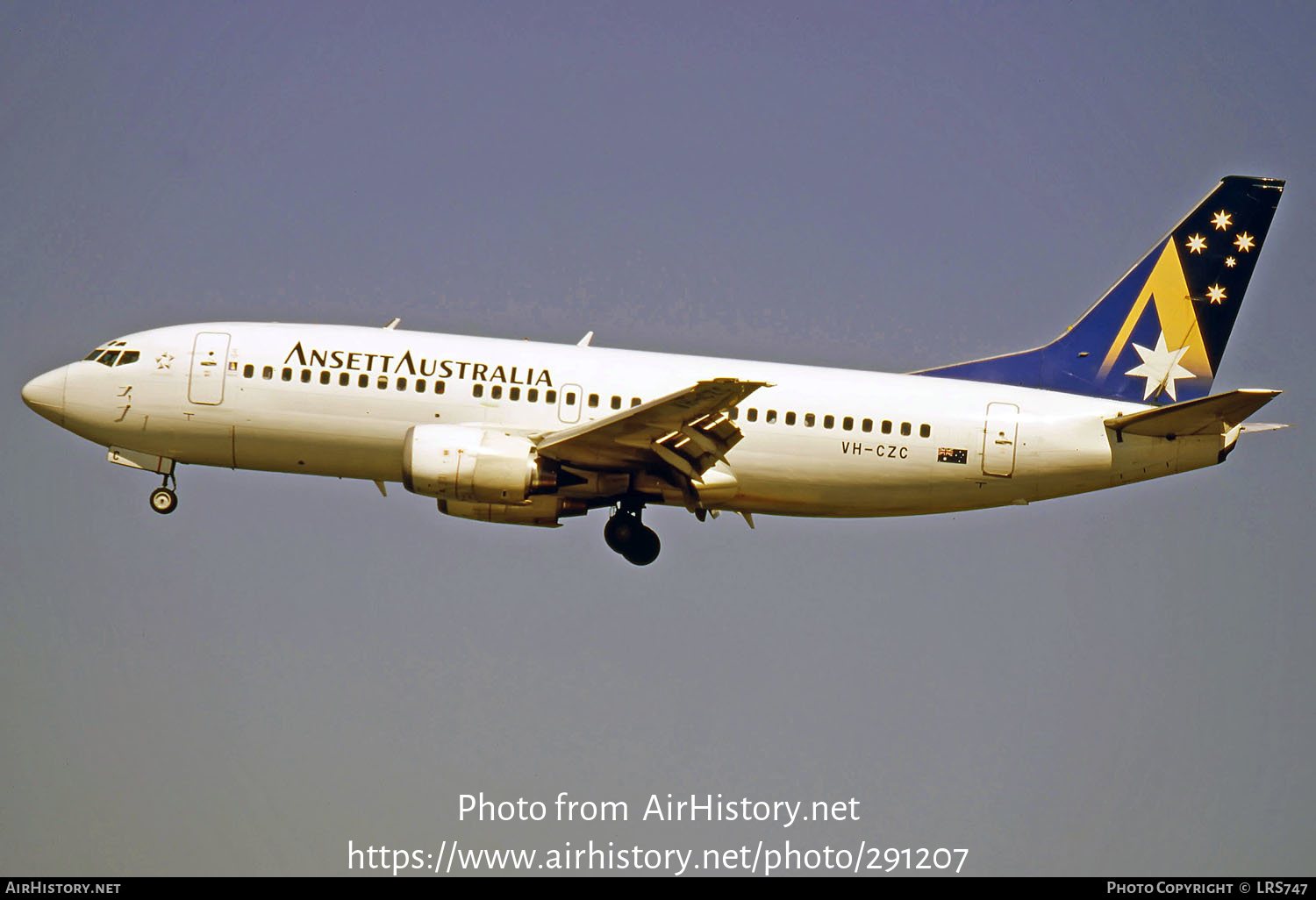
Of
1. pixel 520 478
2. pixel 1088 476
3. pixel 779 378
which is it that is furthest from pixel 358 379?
pixel 1088 476

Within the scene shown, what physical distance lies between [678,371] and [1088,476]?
8983 millimetres

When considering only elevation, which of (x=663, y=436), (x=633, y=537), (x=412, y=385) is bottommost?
(x=633, y=537)

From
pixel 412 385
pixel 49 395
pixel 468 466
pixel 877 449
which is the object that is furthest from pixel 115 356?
pixel 877 449

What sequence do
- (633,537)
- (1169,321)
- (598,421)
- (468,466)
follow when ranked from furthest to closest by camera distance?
(1169,321), (633,537), (598,421), (468,466)

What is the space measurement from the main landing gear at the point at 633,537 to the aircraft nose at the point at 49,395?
40.6 feet

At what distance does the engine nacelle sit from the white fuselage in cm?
105

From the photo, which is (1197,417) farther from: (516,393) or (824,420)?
(516,393)

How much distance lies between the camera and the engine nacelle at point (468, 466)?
30188 millimetres

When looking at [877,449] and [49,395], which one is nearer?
[877,449]

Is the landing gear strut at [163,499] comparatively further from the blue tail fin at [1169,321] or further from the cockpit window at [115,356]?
the blue tail fin at [1169,321]

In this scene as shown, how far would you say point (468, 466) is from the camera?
3025 cm

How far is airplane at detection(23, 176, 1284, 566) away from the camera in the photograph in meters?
31.7

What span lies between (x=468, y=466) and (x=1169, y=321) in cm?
1618

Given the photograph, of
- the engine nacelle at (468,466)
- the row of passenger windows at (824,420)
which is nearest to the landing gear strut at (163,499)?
the engine nacelle at (468,466)
